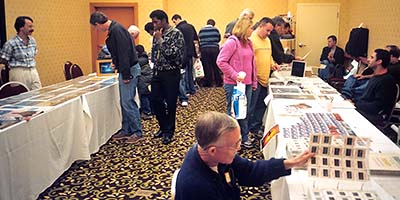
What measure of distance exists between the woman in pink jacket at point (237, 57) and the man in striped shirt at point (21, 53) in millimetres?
2667

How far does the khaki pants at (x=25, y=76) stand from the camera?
5121mm

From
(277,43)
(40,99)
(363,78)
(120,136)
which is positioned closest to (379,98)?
(277,43)

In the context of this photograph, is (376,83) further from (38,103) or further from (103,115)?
(38,103)

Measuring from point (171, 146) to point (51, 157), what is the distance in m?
1.49

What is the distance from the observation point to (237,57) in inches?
152

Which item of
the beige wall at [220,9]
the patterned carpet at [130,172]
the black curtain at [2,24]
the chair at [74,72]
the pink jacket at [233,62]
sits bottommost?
the patterned carpet at [130,172]

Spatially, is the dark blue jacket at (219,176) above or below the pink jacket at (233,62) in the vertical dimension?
below

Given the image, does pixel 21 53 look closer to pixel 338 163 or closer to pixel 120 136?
pixel 120 136

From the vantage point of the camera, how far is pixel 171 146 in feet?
14.4

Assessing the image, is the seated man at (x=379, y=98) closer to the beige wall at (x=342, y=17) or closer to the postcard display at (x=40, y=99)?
the postcard display at (x=40, y=99)

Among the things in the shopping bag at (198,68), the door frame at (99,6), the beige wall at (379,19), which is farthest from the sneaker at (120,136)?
the door frame at (99,6)

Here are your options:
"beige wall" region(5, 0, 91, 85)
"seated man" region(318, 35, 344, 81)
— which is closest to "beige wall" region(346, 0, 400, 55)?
"seated man" region(318, 35, 344, 81)

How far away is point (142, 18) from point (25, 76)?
4269 millimetres

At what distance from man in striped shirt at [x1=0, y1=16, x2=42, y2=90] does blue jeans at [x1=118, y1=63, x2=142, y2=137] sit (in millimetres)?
1556
